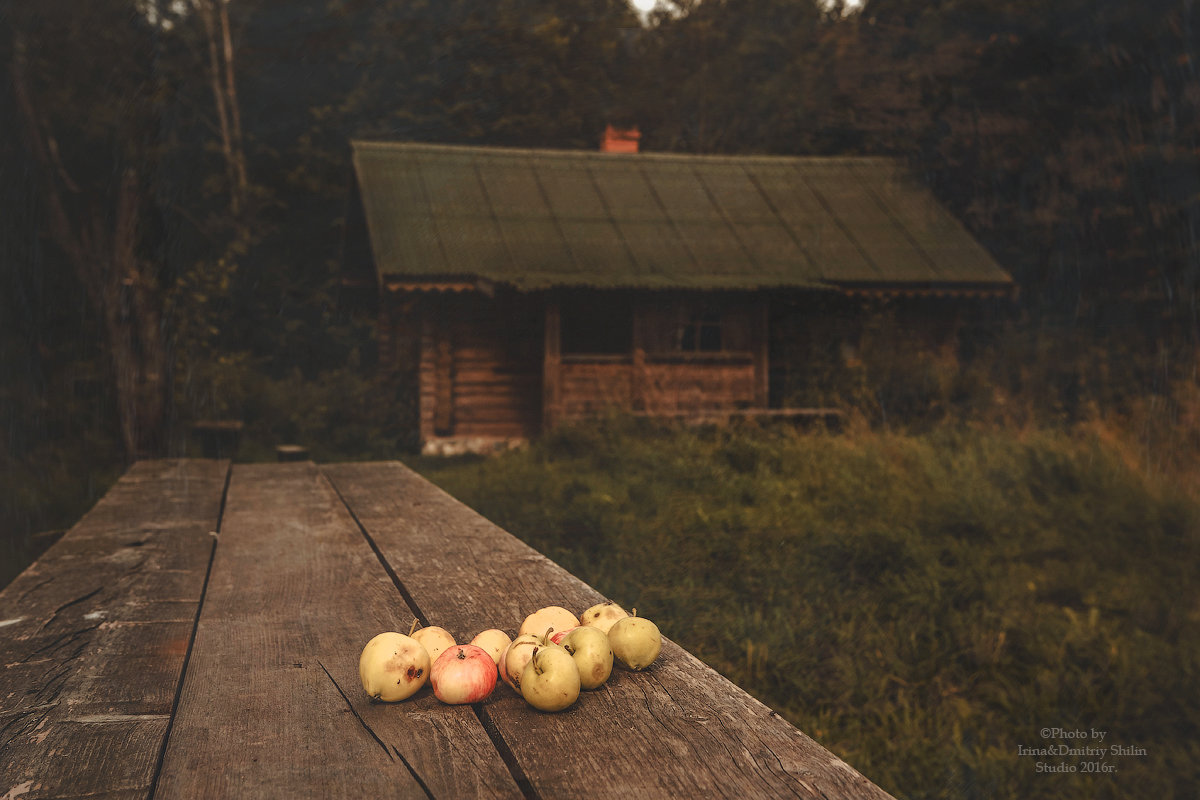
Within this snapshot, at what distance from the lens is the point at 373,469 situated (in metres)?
4.40

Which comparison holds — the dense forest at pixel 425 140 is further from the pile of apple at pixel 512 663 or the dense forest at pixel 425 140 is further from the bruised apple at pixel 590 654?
the bruised apple at pixel 590 654

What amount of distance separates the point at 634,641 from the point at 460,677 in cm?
31

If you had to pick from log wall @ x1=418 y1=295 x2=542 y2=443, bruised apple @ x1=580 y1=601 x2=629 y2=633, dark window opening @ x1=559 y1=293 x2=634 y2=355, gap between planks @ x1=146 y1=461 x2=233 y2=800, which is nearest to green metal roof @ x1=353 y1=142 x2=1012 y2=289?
log wall @ x1=418 y1=295 x2=542 y2=443

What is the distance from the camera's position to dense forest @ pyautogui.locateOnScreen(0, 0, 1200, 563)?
10.4m

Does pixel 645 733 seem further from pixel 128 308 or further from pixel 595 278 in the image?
pixel 595 278

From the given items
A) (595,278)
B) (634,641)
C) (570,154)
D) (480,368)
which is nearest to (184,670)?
(634,641)

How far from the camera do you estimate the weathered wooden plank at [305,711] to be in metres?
1.21

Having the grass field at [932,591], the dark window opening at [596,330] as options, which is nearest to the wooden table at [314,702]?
the grass field at [932,591]

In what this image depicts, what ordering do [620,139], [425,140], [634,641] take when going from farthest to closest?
[425,140]
[620,139]
[634,641]

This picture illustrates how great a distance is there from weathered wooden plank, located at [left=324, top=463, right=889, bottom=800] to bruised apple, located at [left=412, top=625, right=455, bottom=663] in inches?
5.0

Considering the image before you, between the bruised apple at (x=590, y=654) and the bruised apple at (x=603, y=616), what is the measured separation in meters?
0.17

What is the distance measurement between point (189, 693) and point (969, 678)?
4134mm

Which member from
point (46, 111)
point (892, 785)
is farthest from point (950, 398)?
point (46, 111)

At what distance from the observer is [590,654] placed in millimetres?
1482
